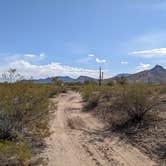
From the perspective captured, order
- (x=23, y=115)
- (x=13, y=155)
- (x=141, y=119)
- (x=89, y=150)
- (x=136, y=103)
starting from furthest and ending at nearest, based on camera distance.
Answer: (x=136, y=103)
(x=141, y=119)
(x=23, y=115)
(x=89, y=150)
(x=13, y=155)

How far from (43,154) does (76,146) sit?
5.96 ft

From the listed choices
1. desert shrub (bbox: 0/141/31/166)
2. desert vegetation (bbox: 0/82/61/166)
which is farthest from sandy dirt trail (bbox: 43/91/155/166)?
desert shrub (bbox: 0/141/31/166)

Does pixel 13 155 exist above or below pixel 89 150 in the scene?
above

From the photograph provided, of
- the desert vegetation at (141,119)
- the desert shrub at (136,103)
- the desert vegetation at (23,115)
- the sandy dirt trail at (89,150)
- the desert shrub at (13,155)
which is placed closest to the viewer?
the desert shrub at (13,155)

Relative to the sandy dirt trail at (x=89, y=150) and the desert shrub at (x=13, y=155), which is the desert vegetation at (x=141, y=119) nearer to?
the sandy dirt trail at (x=89, y=150)

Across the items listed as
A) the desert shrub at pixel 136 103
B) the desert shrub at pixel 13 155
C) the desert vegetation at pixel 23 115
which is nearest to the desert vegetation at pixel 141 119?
the desert shrub at pixel 136 103

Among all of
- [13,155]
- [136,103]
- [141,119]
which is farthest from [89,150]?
[136,103]

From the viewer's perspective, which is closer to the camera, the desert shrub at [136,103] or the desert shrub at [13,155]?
the desert shrub at [13,155]

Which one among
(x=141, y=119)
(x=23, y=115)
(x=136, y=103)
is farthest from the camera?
(x=136, y=103)

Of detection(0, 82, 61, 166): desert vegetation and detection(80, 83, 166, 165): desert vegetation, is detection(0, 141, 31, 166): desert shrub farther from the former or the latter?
detection(80, 83, 166, 165): desert vegetation

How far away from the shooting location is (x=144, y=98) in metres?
18.9

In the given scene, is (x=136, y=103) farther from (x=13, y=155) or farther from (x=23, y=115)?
(x=13, y=155)

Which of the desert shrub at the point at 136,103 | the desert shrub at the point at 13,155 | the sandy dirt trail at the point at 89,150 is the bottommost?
the sandy dirt trail at the point at 89,150

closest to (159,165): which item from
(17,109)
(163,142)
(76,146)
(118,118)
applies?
(163,142)
